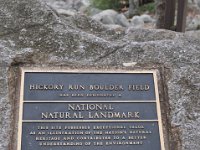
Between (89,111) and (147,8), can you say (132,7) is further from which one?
(89,111)

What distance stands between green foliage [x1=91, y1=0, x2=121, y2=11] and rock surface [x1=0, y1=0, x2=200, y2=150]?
35.3 ft

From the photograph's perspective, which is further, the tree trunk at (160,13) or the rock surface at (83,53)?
the tree trunk at (160,13)

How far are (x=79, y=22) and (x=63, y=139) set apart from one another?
1687 mm

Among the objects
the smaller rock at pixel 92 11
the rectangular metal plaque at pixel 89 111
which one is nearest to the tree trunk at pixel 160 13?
the rectangular metal plaque at pixel 89 111

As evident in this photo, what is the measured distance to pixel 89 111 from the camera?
4.03 metres

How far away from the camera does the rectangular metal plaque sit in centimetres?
385

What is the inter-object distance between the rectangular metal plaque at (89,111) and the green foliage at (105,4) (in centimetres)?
1132

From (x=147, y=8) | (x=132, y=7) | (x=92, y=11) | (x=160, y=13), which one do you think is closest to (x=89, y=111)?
(x=160, y=13)

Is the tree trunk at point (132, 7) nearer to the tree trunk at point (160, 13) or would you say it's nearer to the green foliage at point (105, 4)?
the green foliage at point (105, 4)

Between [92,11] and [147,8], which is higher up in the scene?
[147,8]

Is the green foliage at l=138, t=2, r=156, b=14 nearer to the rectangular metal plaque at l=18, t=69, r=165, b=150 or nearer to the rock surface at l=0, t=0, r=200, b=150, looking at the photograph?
the rock surface at l=0, t=0, r=200, b=150

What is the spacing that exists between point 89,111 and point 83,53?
659 mm

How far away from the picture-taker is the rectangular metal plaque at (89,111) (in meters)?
3.85

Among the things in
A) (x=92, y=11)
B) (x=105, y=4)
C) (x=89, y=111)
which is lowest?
(x=89, y=111)
